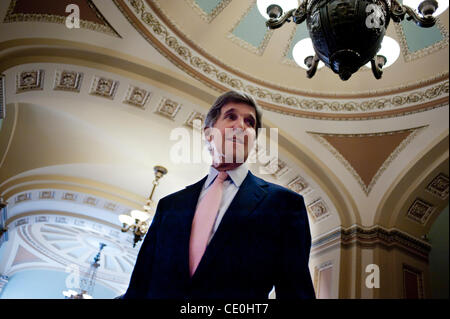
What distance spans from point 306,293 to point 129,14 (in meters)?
4.27

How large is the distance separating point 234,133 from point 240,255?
1.35ft

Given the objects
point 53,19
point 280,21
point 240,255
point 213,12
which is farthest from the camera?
point 213,12

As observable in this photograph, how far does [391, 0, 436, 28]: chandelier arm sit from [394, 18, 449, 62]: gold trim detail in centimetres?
312

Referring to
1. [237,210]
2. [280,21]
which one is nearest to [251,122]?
[237,210]

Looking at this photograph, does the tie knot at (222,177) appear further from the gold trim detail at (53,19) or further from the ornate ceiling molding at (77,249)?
the ornate ceiling molding at (77,249)

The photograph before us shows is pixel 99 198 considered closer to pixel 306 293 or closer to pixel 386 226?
pixel 386 226

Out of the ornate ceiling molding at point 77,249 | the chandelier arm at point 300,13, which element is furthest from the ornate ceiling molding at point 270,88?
the ornate ceiling molding at point 77,249

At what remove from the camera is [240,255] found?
3.38 feet

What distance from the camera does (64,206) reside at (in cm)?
801

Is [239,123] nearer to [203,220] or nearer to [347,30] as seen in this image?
[203,220]

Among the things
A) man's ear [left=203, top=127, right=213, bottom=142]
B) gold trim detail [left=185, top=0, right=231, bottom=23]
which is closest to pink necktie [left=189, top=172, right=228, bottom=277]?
man's ear [left=203, top=127, right=213, bottom=142]

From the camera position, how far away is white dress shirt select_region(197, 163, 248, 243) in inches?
46.6

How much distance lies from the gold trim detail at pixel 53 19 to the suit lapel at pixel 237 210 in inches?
136

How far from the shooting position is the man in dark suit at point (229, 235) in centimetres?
101
